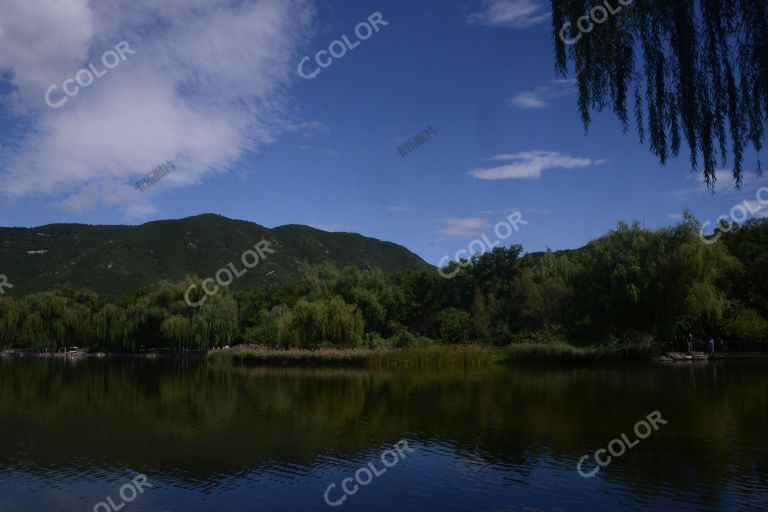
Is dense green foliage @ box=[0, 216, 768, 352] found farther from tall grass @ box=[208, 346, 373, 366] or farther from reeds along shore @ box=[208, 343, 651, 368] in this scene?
tall grass @ box=[208, 346, 373, 366]

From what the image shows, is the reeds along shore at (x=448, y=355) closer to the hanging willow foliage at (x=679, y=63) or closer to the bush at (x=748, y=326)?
the bush at (x=748, y=326)

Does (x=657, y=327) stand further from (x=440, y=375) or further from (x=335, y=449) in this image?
(x=335, y=449)

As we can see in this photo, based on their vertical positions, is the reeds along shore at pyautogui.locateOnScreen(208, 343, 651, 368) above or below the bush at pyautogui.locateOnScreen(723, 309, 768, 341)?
below

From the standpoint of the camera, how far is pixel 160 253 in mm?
89625

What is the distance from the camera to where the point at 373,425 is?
1464 centimetres

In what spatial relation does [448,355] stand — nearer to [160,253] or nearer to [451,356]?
[451,356]

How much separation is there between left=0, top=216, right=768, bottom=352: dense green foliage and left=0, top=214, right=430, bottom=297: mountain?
26.4 metres

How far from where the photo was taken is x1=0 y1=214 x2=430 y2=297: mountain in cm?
8262

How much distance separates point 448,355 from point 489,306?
867cm

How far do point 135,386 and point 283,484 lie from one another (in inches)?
695

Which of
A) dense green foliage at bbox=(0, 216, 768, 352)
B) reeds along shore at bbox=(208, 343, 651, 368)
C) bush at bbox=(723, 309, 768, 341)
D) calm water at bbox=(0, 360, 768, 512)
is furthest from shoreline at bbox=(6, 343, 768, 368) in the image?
calm water at bbox=(0, 360, 768, 512)

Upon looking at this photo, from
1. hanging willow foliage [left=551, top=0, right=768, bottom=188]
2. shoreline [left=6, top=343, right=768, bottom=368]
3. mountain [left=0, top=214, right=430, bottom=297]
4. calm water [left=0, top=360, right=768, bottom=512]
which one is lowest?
calm water [left=0, top=360, right=768, bottom=512]

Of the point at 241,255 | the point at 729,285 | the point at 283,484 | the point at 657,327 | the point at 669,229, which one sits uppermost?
the point at 241,255

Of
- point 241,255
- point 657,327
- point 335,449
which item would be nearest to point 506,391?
point 335,449
